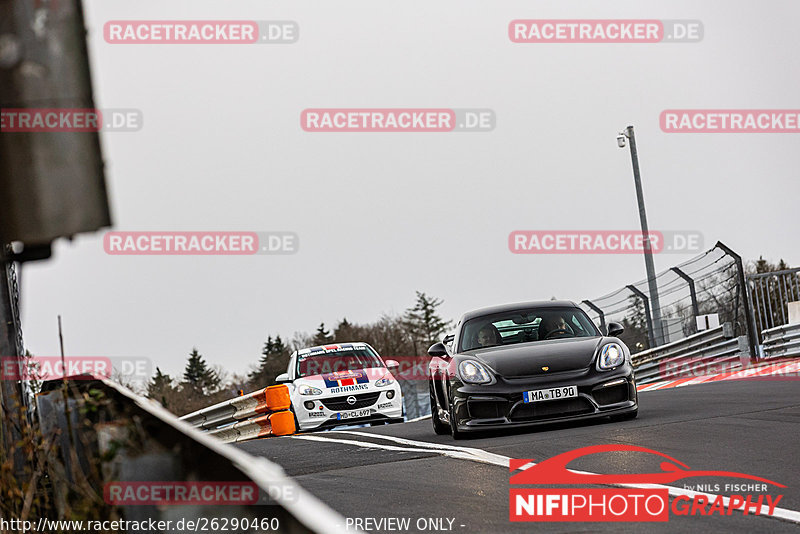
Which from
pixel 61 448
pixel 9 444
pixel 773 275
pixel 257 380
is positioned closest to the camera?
pixel 9 444

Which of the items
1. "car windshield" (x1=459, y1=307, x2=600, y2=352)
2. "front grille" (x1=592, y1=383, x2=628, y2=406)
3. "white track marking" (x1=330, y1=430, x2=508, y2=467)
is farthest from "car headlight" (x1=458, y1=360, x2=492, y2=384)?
"front grille" (x1=592, y1=383, x2=628, y2=406)

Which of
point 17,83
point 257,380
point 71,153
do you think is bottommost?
point 257,380

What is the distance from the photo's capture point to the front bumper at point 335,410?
16078 millimetres

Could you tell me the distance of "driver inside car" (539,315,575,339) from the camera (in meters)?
11.5

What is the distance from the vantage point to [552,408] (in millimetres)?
9984

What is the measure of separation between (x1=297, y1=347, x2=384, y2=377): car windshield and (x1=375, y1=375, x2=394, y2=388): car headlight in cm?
57

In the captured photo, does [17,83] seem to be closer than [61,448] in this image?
Yes

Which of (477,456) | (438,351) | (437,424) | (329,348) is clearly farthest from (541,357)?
(329,348)

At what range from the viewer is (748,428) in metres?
8.91

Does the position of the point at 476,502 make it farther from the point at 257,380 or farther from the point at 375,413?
the point at 257,380

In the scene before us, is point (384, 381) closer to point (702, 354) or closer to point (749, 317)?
point (702, 354)

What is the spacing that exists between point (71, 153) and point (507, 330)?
882cm

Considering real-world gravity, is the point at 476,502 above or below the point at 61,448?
below

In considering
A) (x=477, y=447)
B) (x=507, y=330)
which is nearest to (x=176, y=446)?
(x=477, y=447)
